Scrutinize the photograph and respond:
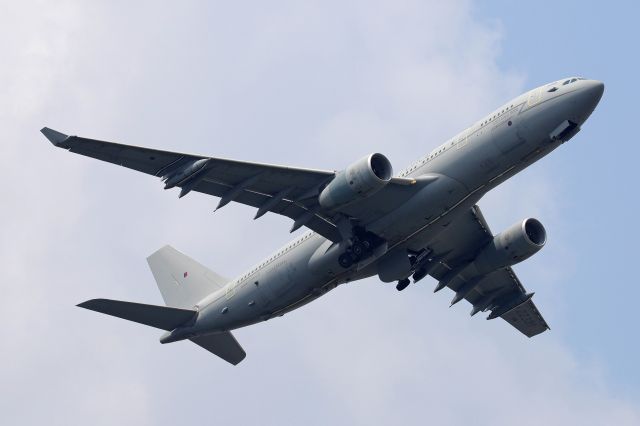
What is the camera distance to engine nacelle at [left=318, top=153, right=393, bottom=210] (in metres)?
43.2

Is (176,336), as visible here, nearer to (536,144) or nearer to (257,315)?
(257,315)

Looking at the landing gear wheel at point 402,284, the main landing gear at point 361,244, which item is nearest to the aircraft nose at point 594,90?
the main landing gear at point 361,244

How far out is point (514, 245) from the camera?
50531 mm

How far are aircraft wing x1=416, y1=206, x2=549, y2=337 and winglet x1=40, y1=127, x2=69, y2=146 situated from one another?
16.7 metres

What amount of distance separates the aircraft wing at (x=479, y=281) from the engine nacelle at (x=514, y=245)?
2.18 ft

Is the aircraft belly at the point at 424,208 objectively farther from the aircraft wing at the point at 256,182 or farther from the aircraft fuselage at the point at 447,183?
the aircraft wing at the point at 256,182

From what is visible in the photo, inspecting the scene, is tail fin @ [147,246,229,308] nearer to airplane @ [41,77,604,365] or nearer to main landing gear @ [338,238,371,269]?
airplane @ [41,77,604,365]

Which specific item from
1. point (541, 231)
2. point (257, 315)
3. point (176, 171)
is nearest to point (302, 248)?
point (257, 315)

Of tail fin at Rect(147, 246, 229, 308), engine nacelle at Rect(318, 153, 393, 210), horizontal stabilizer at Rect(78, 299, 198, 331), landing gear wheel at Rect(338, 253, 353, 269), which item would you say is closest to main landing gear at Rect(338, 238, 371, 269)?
landing gear wheel at Rect(338, 253, 353, 269)

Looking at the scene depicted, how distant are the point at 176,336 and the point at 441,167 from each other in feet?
49.3

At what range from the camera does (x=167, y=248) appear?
57438 millimetres

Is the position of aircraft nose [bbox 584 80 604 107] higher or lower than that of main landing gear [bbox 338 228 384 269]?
higher

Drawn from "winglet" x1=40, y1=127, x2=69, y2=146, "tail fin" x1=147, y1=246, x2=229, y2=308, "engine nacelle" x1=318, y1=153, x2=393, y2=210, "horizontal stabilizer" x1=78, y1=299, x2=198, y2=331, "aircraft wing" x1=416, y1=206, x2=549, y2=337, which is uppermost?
"winglet" x1=40, y1=127, x2=69, y2=146

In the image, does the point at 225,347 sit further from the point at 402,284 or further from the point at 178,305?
the point at 402,284
